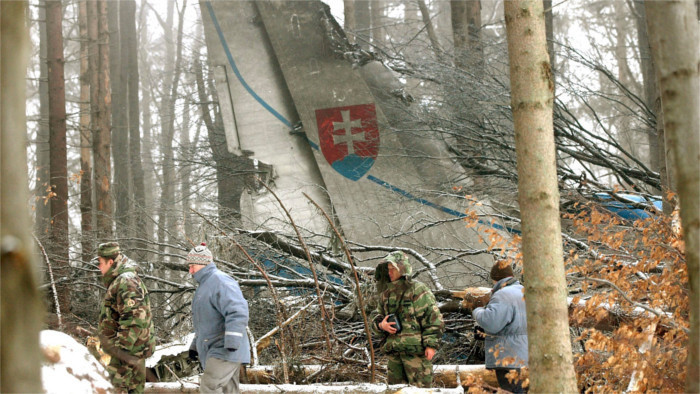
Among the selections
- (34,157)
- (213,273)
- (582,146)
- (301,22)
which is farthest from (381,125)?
(34,157)

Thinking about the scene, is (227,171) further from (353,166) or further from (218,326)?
(218,326)

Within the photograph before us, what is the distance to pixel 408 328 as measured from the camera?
5809mm

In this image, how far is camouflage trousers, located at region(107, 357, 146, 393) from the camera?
5750 millimetres

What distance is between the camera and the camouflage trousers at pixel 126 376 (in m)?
5.75

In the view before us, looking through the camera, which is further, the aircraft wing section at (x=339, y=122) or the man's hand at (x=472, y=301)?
the aircraft wing section at (x=339, y=122)

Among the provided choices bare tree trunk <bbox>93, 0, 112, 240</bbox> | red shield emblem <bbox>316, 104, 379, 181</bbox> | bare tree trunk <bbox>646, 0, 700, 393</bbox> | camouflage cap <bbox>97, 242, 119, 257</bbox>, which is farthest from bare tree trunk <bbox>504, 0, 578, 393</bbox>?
bare tree trunk <bbox>93, 0, 112, 240</bbox>

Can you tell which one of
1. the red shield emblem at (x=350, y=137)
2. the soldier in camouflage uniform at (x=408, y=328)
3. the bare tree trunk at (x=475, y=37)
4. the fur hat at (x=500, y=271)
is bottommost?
the soldier in camouflage uniform at (x=408, y=328)

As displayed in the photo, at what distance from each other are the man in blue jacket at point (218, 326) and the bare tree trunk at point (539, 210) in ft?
9.20

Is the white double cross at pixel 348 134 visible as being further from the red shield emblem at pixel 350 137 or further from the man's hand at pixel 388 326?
the man's hand at pixel 388 326

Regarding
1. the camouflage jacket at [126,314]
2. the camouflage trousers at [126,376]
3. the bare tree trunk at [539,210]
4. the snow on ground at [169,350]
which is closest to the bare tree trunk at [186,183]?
the snow on ground at [169,350]

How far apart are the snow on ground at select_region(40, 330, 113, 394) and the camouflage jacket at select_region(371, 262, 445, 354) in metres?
2.66

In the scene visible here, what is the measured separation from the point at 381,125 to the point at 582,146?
3501 millimetres

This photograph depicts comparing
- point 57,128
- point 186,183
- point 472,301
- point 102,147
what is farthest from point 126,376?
point 186,183

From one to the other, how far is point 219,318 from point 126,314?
0.85m
